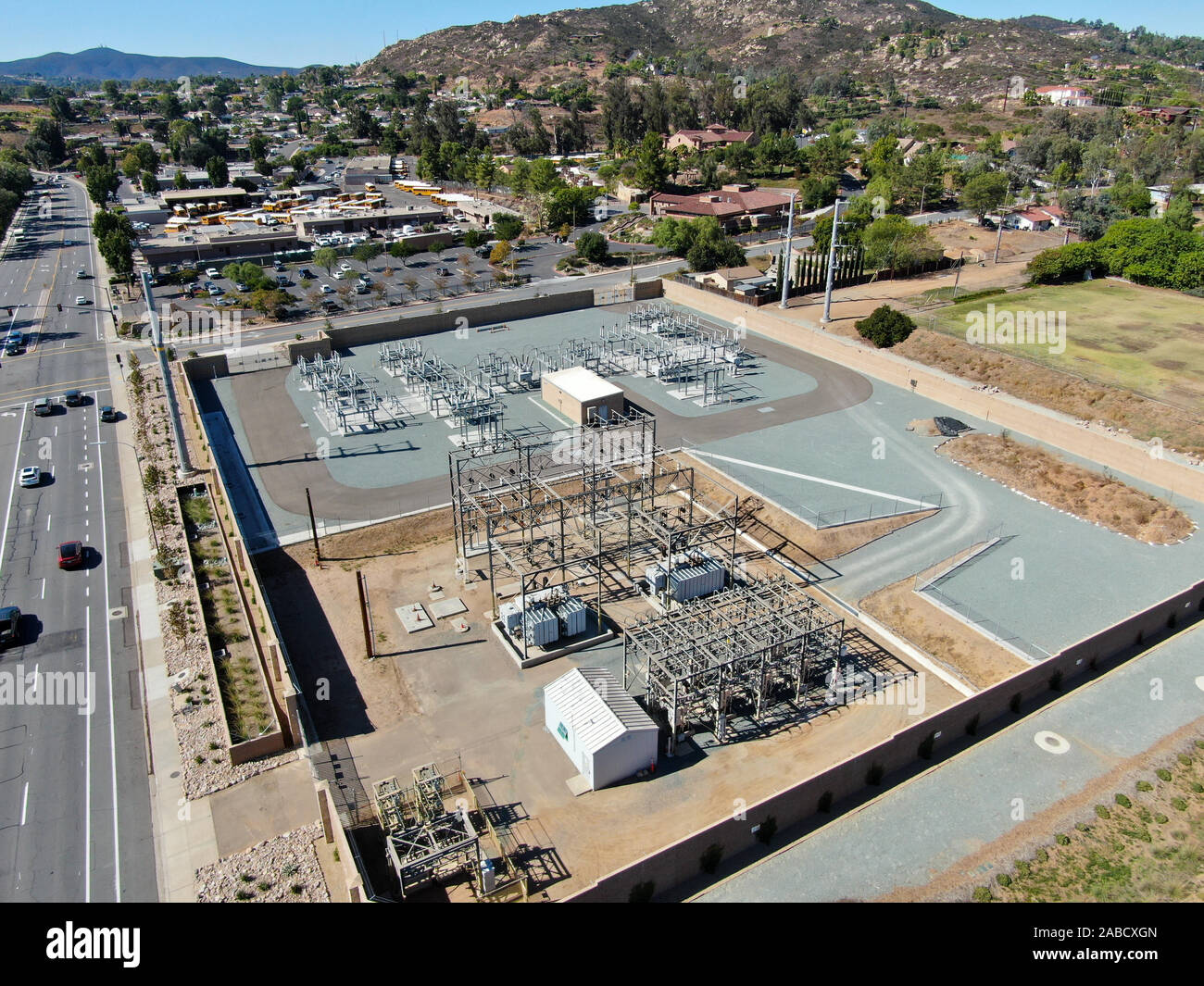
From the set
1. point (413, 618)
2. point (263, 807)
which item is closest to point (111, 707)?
point (263, 807)

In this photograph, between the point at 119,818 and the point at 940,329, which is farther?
the point at 940,329

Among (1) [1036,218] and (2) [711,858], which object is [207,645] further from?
(1) [1036,218]

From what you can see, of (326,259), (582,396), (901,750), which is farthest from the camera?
(326,259)

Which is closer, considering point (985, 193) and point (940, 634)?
point (940, 634)
